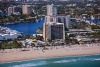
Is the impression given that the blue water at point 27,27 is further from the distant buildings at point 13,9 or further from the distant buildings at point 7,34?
the distant buildings at point 13,9

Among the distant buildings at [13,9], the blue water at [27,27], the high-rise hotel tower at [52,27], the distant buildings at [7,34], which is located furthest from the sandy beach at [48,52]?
the distant buildings at [13,9]

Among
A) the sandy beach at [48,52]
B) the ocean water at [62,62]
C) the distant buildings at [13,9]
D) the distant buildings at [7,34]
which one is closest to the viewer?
the ocean water at [62,62]

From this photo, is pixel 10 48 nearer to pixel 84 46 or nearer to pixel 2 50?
pixel 2 50

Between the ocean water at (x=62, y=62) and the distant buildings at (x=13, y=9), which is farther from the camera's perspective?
the distant buildings at (x=13, y=9)

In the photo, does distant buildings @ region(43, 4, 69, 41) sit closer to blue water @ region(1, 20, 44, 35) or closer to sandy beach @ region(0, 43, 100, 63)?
blue water @ region(1, 20, 44, 35)

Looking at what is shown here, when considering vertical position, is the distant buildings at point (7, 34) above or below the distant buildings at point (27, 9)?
below

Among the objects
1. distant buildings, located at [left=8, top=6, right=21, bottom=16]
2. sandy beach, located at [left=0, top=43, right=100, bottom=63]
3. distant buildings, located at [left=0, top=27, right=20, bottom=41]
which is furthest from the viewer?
distant buildings, located at [left=8, top=6, right=21, bottom=16]

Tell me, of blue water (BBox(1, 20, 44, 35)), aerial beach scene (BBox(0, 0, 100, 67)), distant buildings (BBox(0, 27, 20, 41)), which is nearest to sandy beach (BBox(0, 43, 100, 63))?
aerial beach scene (BBox(0, 0, 100, 67))

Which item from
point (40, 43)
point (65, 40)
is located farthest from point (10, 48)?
point (65, 40)
